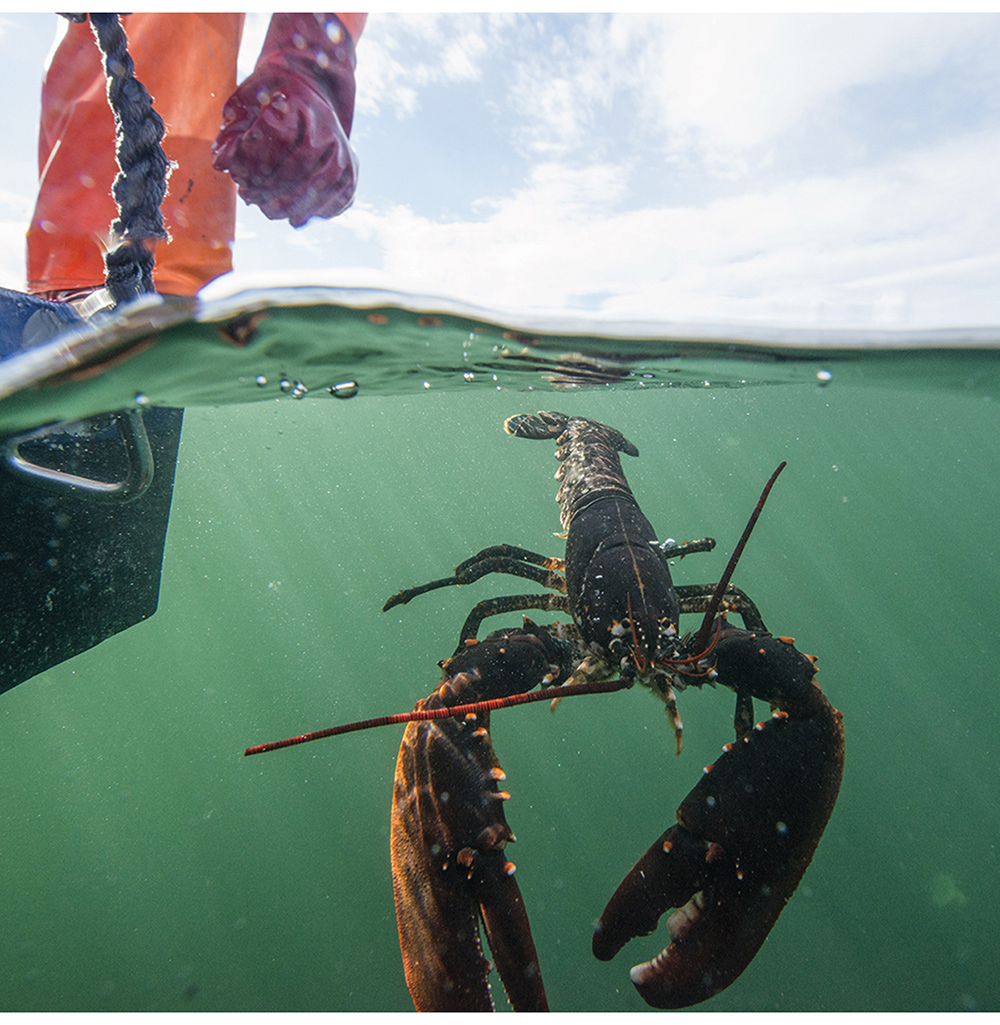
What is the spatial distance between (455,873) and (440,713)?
81 centimetres

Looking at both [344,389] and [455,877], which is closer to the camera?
[455,877]

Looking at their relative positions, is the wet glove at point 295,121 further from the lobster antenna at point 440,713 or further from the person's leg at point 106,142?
the lobster antenna at point 440,713

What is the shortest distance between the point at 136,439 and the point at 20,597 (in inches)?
39.0

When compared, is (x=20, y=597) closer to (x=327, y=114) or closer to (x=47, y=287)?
(x=47, y=287)

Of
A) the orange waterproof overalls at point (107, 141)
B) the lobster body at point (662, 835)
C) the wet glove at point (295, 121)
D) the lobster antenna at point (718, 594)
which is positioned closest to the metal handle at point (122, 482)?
the orange waterproof overalls at point (107, 141)

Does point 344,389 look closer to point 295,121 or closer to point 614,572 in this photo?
point 295,121

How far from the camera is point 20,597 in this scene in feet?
7.63

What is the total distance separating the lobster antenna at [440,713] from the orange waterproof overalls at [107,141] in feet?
8.15

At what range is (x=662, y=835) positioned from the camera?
7.90ft

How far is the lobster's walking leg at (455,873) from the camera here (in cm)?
204

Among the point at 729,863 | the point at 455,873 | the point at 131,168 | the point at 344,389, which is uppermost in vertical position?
the point at 131,168

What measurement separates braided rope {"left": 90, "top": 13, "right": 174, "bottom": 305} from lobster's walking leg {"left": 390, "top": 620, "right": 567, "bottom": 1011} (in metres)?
2.52

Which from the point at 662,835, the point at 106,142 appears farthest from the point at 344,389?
the point at 662,835

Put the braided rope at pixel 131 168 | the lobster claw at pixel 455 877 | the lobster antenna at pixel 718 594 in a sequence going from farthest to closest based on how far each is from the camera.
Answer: the lobster antenna at pixel 718 594, the lobster claw at pixel 455 877, the braided rope at pixel 131 168
